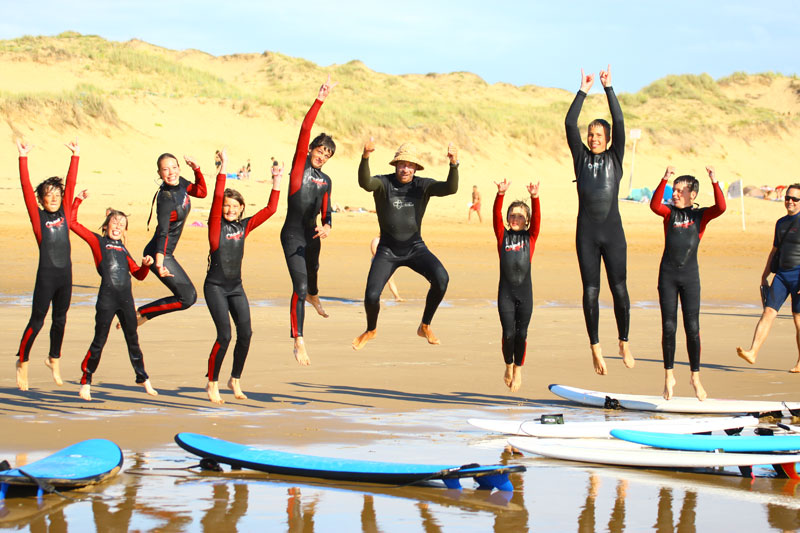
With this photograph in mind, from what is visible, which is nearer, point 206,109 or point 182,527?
point 182,527

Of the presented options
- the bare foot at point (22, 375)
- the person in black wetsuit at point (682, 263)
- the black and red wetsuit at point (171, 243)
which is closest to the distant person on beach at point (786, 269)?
the person in black wetsuit at point (682, 263)

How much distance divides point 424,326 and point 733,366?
365 centimetres

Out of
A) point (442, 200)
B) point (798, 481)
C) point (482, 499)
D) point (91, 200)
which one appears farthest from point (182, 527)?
point (442, 200)

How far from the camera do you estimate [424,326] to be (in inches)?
384

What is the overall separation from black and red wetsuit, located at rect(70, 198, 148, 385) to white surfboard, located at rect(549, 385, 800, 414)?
363 centimetres

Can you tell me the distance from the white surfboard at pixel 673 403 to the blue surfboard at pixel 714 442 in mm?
1384

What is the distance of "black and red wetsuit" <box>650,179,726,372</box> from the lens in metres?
8.89

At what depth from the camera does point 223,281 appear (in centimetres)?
870

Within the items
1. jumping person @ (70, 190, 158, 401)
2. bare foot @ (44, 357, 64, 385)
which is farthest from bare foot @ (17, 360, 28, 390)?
jumping person @ (70, 190, 158, 401)

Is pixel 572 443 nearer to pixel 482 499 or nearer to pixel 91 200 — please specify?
pixel 482 499

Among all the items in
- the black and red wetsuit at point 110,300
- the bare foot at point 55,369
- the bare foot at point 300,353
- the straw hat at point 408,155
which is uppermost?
the straw hat at point 408,155

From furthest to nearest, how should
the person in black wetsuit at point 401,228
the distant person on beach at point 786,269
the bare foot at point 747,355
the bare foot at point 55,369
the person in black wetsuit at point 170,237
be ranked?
the distant person on beach at point 786,269, the bare foot at point 747,355, the person in black wetsuit at point 401,228, the person in black wetsuit at point 170,237, the bare foot at point 55,369

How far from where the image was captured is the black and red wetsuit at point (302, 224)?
386 inches

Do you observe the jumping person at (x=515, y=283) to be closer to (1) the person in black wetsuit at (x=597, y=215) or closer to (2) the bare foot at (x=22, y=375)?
(1) the person in black wetsuit at (x=597, y=215)
